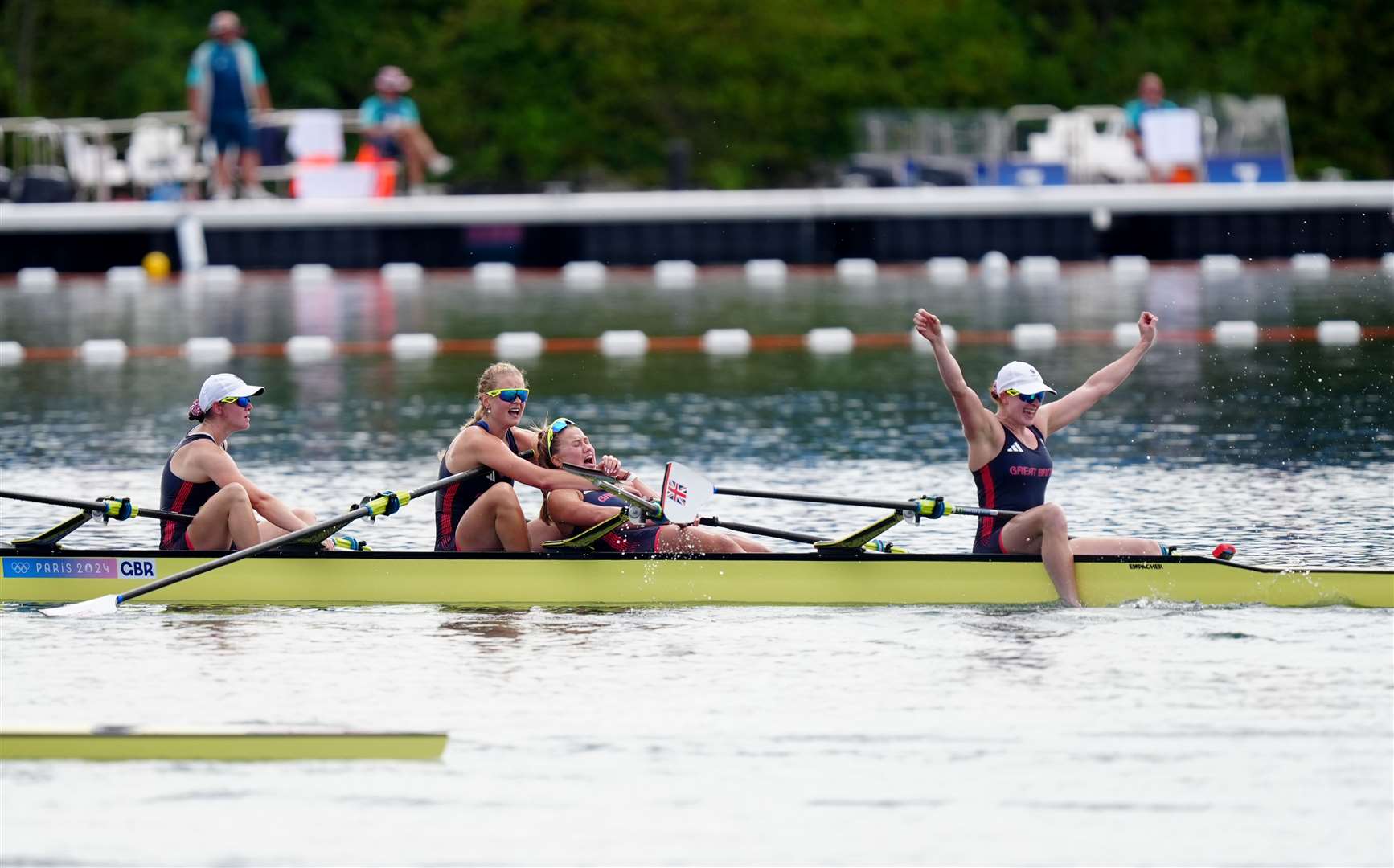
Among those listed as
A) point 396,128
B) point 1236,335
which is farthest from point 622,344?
point 396,128

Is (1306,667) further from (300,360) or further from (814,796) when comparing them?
(300,360)

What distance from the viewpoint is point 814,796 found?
8258 millimetres

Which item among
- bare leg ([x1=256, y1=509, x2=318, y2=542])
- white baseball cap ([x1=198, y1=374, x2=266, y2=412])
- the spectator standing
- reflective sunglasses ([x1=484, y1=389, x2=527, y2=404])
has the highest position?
the spectator standing

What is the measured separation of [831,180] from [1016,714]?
2696cm

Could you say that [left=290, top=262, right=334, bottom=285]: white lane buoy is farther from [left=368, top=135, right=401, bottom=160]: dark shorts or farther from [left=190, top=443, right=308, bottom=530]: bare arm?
[left=190, top=443, right=308, bottom=530]: bare arm

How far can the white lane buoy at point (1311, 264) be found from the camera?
28312 millimetres

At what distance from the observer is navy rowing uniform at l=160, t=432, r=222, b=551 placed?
11383 millimetres

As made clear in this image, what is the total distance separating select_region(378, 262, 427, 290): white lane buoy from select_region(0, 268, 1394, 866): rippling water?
38.6 feet

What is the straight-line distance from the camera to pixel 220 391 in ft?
37.3

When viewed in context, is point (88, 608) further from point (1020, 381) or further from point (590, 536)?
point (1020, 381)

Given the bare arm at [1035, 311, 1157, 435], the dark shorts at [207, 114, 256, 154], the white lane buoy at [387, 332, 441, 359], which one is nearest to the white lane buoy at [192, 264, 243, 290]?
the dark shorts at [207, 114, 256, 154]

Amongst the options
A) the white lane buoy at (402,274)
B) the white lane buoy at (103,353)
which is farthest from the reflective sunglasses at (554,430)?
the white lane buoy at (402,274)

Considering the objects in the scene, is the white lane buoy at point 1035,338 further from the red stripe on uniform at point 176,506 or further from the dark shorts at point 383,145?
the red stripe on uniform at point 176,506

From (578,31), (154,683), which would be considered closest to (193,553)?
(154,683)
